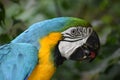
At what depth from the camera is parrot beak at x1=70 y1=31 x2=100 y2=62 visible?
206 centimetres

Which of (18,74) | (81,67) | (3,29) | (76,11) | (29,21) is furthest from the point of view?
(76,11)

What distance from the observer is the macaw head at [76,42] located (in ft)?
6.68

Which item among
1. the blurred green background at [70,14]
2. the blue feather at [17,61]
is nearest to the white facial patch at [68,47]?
the blue feather at [17,61]

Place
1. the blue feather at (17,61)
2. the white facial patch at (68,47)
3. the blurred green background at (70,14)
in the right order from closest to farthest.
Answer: the blue feather at (17,61), the white facial patch at (68,47), the blurred green background at (70,14)

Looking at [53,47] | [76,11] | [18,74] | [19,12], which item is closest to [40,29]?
[53,47]

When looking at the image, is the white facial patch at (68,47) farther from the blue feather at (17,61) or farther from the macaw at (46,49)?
the blue feather at (17,61)

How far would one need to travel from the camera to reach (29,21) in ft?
10.2

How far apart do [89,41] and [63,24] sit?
0.45ft

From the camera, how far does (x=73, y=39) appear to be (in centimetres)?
205

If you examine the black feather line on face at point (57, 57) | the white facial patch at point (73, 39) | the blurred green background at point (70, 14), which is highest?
the white facial patch at point (73, 39)

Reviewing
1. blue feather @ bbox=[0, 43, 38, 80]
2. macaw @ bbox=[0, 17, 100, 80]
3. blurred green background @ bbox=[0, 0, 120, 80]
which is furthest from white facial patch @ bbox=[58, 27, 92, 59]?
blurred green background @ bbox=[0, 0, 120, 80]

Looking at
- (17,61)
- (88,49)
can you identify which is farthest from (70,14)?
(17,61)

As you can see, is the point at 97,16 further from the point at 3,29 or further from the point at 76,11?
the point at 3,29

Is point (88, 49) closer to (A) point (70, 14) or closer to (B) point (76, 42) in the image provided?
(B) point (76, 42)
